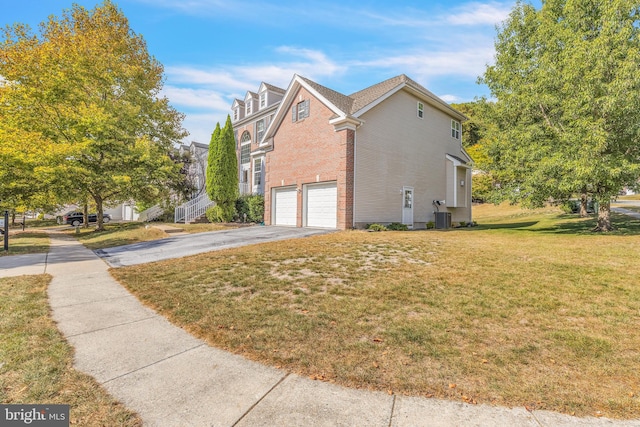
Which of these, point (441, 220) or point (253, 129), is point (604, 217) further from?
point (253, 129)

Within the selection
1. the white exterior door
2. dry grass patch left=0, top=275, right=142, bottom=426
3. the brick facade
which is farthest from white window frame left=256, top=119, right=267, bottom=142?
dry grass patch left=0, top=275, right=142, bottom=426

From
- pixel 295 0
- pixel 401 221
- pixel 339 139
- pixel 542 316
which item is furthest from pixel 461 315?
pixel 401 221

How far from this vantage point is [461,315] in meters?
4.64

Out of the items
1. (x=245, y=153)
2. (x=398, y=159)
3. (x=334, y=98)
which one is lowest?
(x=398, y=159)

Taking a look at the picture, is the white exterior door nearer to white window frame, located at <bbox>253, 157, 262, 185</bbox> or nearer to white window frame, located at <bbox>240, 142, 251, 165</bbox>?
white window frame, located at <bbox>253, 157, 262, 185</bbox>

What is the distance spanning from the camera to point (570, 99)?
42.3 ft

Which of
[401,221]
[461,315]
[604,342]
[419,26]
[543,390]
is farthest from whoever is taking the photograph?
[401,221]

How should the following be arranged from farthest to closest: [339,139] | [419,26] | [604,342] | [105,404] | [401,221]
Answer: [401,221] < [339,139] < [419,26] < [604,342] < [105,404]

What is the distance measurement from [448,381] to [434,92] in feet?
69.7

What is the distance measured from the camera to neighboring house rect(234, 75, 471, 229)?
1523cm

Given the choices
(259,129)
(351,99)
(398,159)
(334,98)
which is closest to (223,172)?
(259,129)

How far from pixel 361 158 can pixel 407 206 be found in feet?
14.9

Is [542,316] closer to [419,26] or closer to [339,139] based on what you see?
[419,26]

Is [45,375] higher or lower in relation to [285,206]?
lower
